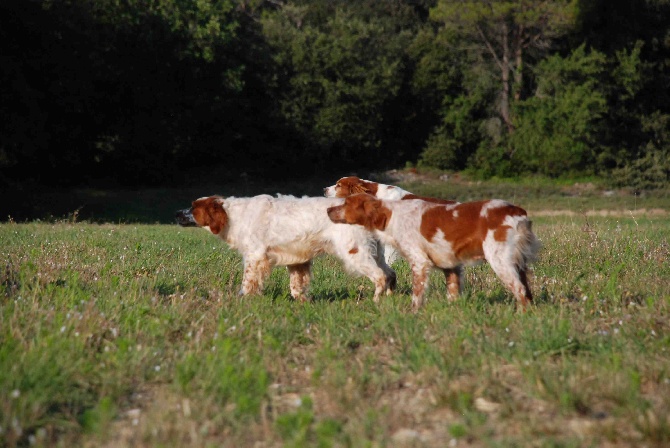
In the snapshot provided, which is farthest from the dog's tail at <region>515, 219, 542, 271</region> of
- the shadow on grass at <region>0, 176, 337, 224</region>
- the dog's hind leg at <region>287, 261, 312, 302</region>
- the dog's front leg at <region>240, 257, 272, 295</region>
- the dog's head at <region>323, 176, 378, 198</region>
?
the shadow on grass at <region>0, 176, 337, 224</region>

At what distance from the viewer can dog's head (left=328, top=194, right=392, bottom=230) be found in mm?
8047

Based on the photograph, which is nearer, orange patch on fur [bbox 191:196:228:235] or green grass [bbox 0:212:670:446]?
green grass [bbox 0:212:670:446]

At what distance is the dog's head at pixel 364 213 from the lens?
317 inches

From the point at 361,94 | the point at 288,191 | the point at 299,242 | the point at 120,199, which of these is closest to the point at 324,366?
the point at 299,242

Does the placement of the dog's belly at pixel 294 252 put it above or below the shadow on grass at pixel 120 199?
above

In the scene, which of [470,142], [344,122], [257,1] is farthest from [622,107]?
[257,1]

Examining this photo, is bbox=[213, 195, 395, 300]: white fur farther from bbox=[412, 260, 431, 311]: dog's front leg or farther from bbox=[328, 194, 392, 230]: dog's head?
bbox=[412, 260, 431, 311]: dog's front leg

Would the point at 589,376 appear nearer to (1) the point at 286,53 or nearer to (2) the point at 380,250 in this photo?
(2) the point at 380,250

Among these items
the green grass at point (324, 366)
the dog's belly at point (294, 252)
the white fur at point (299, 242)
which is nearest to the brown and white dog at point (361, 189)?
the white fur at point (299, 242)

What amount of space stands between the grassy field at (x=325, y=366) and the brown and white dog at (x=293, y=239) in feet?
0.92

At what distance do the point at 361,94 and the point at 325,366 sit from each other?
34.0 meters

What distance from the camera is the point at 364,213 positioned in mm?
8062

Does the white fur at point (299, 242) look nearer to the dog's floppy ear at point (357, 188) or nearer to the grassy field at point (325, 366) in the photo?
the grassy field at point (325, 366)

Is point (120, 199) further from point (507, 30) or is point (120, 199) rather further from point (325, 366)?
point (325, 366)
